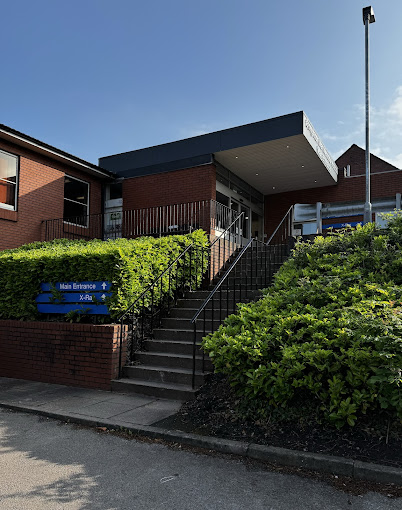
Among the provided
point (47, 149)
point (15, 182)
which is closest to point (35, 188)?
point (15, 182)

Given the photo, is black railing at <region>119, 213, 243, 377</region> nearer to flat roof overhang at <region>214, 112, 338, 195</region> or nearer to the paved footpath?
the paved footpath

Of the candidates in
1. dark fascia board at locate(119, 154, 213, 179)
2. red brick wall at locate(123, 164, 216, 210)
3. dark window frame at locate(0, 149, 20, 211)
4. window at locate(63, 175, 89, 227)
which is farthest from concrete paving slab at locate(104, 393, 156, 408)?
dark fascia board at locate(119, 154, 213, 179)

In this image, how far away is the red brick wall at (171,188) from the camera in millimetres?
14406

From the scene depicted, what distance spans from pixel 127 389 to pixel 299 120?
979 centimetres

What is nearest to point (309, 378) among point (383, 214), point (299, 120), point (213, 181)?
point (383, 214)

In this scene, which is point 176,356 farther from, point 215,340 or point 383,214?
point 383,214

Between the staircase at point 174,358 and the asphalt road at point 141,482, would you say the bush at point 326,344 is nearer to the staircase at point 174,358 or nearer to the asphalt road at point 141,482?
the asphalt road at point 141,482

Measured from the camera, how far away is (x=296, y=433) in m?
3.91

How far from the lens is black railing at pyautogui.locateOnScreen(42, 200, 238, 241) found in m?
13.1

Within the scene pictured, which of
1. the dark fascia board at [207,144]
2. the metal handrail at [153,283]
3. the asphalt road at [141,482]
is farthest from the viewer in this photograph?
the dark fascia board at [207,144]

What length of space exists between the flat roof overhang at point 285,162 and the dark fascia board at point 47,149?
14.7 ft

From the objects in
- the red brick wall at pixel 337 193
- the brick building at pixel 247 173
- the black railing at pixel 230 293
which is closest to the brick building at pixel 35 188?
the brick building at pixel 247 173

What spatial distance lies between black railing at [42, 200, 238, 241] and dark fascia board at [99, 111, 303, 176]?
6.63 feet

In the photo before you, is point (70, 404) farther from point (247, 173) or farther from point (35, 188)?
point (247, 173)
